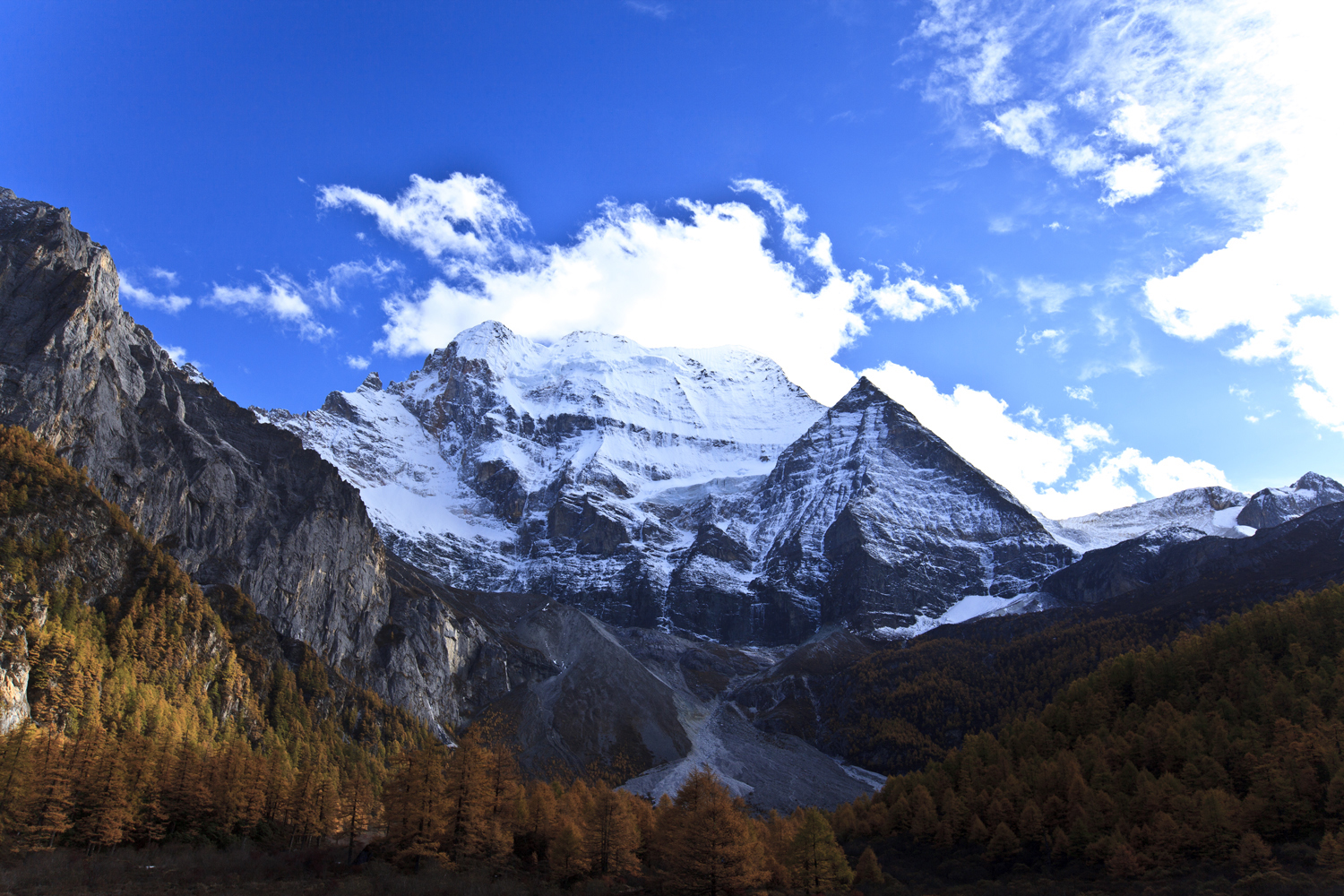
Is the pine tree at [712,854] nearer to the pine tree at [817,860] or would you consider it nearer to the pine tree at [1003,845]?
the pine tree at [817,860]

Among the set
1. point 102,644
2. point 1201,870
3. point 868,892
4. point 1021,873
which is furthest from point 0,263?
point 1201,870

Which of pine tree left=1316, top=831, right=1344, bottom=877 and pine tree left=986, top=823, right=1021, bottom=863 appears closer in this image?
pine tree left=1316, top=831, right=1344, bottom=877

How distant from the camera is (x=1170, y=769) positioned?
85500 millimetres

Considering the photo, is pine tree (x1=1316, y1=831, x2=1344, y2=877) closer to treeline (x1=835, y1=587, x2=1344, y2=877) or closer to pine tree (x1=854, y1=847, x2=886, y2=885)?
treeline (x1=835, y1=587, x2=1344, y2=877)

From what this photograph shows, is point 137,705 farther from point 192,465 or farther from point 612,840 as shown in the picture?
point 192,465

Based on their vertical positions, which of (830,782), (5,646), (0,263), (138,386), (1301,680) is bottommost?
(830,782)

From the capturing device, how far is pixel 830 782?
17550 centimetres

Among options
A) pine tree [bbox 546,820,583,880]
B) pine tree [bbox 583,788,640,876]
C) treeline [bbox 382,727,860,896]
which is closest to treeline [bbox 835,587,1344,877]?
treeline [bbox 382,727,860,896]

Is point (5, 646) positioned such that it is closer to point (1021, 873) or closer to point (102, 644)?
point (102, 644)

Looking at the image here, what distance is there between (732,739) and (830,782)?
92.8 feet

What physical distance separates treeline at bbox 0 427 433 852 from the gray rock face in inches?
479

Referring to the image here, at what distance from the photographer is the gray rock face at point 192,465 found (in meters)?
136

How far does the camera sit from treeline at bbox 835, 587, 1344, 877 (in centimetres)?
6788

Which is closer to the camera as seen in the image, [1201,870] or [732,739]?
[1201,870]
